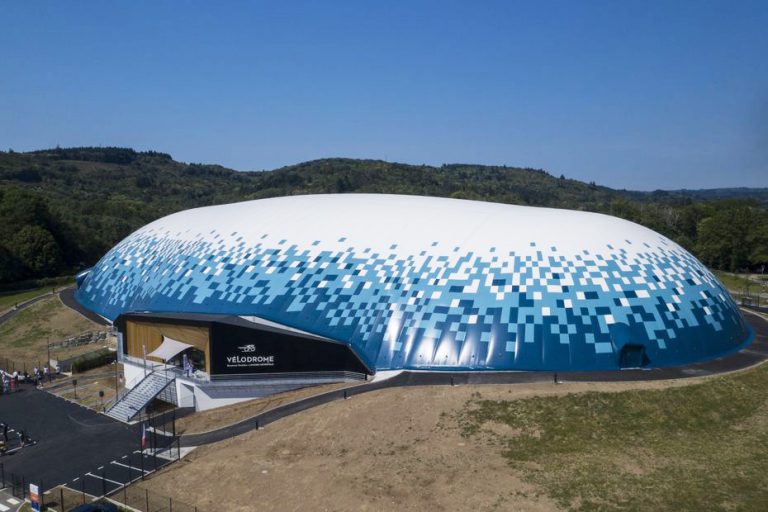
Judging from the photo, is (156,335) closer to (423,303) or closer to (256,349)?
(256,349)

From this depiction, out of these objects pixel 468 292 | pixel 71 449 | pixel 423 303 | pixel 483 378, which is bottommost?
pixel 71 449

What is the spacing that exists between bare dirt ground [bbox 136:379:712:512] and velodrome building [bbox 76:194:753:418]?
421 centimetres

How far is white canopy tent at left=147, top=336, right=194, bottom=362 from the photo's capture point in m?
36.3

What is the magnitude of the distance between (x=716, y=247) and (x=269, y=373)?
94.5 m

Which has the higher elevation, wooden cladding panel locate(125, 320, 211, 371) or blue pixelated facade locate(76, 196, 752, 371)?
blue pixelated facade locate(76, 196, 752, 371)

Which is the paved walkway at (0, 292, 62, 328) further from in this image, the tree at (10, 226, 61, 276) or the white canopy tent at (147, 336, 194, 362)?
the white canopy tent at (147, 336, 194, 362)

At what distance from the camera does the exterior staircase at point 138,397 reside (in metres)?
32.6

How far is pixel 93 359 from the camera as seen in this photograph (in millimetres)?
43500

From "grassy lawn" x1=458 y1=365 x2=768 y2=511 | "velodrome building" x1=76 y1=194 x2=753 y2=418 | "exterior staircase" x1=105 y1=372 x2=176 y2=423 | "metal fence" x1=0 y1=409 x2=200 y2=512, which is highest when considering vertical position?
"velodrome building" x1=76 y1=194 x2=753 y2=418

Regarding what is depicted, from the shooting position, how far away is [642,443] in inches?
997

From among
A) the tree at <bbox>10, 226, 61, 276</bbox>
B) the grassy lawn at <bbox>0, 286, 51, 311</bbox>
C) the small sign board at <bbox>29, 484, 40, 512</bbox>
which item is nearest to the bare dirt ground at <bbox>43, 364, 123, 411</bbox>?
the small sign board at <bbox>29, 484, 40, 512</bbox>

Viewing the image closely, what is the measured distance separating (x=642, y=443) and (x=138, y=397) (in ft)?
95.6

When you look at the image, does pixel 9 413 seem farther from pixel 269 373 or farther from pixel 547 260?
pixel 547 260

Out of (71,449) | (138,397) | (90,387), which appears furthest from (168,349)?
(71,449)
